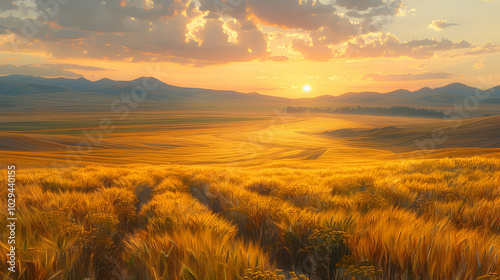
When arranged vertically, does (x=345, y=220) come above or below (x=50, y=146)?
above

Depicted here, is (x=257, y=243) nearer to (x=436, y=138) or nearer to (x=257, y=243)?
(x=257, y=243)

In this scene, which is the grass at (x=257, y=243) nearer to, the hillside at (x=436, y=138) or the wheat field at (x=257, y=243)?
the wheat field at (x=257, y=243)

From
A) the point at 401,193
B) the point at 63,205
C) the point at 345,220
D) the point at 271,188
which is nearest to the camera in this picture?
the point at 345,220

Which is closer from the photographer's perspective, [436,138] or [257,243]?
[257,243]

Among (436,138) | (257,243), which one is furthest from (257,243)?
(436,138)

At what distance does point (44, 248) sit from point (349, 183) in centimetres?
525

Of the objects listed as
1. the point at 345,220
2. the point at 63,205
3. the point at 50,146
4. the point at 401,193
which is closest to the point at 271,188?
the point at 401,193

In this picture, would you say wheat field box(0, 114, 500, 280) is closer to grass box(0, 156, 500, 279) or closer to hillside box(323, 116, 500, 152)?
grass box(0, 156, 500, 279)

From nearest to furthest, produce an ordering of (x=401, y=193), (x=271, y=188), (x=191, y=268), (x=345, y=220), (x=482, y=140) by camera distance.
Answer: (x=191, y=268) < (x=345, y=220) < (x=401, y=193) < (x=271, y=188) < (x=482, y=140)

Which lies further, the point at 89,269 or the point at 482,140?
the point at 482,140

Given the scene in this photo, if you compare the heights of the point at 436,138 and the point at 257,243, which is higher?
the point at 257,243

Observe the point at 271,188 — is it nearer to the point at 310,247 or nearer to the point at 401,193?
the point at 401,193

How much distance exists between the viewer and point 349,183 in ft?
18.7

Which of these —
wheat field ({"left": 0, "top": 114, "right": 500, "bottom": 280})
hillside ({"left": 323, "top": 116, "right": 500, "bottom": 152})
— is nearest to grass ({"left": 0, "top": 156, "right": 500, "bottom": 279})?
wheat field ({"left": 0, "top": 114, "right": 500, "bottom": 280})
